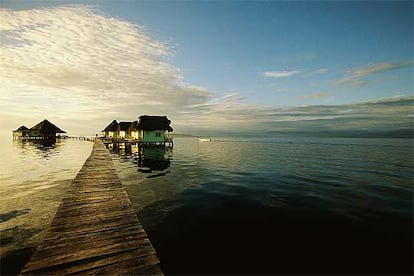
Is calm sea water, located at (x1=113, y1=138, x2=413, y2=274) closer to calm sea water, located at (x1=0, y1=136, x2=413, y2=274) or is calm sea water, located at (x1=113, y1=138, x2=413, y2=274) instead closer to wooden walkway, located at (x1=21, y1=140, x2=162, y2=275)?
calm sea water, located at (x1=0, y1=136, x2=413, y2=274)

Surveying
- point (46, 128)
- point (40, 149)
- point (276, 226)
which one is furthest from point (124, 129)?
point (276, 226)

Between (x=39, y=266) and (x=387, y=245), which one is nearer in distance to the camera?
(x=39, y=266)

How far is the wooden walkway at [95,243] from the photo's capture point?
4.91m

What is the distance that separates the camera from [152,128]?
5322cm

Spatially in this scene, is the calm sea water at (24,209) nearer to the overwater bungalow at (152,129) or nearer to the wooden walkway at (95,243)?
the wooden walkway at (95,243)

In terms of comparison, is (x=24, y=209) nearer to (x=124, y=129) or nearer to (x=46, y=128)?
(x=124, y=129)

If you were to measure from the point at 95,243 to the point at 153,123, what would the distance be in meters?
49.8

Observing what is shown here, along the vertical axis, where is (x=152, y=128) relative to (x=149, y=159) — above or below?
above

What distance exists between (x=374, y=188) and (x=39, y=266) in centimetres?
2075

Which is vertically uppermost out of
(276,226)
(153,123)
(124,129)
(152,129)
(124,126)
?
(124,126)

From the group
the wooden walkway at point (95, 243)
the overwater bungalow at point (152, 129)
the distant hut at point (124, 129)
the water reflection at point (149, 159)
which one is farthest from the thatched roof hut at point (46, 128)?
the wooden walkway at point (95, 243)

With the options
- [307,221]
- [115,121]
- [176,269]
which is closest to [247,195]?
[307,221]

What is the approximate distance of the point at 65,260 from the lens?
16.9 ft

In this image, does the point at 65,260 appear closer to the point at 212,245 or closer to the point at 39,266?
the point at 39,266
